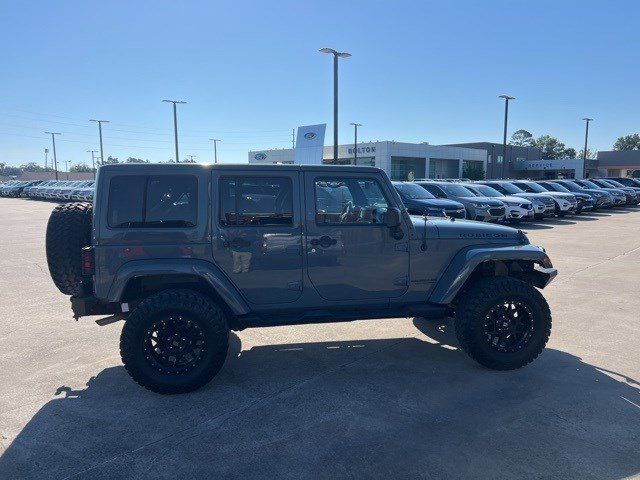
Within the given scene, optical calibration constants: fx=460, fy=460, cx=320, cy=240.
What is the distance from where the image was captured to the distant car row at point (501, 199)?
14789 mm

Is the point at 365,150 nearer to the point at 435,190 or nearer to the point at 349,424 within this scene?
the point at 435,190

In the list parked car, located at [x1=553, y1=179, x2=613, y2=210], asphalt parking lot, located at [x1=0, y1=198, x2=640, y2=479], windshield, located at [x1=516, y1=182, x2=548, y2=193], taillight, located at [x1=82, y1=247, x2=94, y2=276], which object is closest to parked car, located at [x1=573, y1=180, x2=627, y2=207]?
parked car, located at [x1=553, y1=179, x2=613, y2=210]

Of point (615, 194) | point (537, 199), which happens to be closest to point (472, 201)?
point (537, 199)

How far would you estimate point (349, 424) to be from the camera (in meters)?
3.44

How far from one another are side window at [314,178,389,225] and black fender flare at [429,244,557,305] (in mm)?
832

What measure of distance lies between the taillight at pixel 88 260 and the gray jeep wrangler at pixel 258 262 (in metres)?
0.01

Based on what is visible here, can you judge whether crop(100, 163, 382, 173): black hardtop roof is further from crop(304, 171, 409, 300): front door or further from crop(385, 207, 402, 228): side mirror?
crop(385, 207, 402, 228): side mirror

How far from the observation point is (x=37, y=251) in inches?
441

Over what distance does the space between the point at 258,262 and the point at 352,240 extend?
88 cm

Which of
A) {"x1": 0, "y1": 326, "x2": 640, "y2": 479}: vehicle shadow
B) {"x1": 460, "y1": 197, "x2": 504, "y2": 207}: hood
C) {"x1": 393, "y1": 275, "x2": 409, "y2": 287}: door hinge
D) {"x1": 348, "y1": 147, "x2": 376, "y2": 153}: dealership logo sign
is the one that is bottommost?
{"x1": 0, "y1": 326, "x2": 640, "y2": 479}: vehicle shadow

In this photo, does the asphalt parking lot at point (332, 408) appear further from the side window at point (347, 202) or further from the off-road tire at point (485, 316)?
the side window at point (347, 202)

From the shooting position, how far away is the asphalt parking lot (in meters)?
2.98

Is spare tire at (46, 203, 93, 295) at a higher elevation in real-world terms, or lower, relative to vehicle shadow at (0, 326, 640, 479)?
higher

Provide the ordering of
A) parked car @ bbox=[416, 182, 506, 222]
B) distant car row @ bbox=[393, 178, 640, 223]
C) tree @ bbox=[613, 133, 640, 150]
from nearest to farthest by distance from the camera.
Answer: distant car row @ bbox=[393, 178, 640, 223] → parked car @ bbox=[416, 182, 506, 222] → tree @ bbox=[613, 133, 640, 150]
